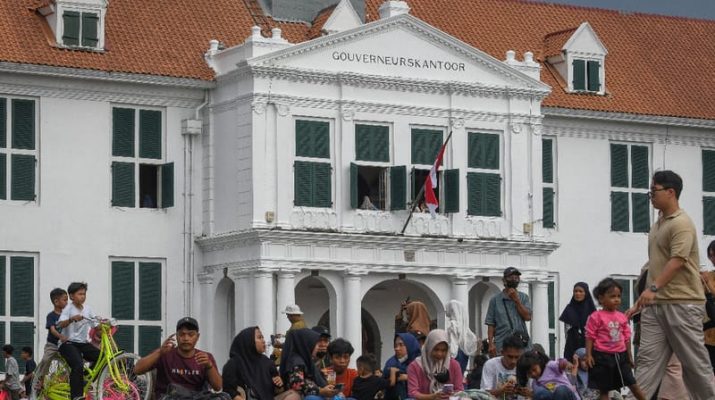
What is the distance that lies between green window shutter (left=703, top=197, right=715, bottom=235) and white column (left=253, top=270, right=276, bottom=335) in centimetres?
1209

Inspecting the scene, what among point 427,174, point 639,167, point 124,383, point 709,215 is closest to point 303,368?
point 124,383

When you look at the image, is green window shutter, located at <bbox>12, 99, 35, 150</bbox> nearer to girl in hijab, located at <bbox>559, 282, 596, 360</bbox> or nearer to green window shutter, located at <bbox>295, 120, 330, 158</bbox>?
green window shutter, located at <bbox>295, 120, 330, 158</bbox>

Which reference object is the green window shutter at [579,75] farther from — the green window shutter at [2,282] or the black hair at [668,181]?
the black hair at [668,181]

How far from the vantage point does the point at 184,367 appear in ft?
62.8

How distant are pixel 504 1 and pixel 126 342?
13490mm

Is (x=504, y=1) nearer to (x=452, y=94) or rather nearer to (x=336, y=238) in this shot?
(x=452, y=94)

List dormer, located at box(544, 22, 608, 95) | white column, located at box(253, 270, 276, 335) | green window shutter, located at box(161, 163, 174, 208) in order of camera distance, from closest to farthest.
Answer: white column, located at box(253, 270, 276, 335)
green window shutter, located at box(161, 163, 174, 208)
dormer, located at box(544, 22, 608, 95)

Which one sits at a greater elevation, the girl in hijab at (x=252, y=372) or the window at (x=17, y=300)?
the window at (x=17, y=300)

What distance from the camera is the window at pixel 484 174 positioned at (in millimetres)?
41906

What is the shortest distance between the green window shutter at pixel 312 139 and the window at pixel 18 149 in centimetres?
515

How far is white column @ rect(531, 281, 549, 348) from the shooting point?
41938 mm

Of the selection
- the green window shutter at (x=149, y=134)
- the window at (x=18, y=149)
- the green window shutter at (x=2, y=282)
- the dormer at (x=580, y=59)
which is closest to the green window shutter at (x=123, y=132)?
the green window shutter at (x=149, y=134)

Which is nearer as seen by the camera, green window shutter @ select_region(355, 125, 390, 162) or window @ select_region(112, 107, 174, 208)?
window @ select_region(112, 107, 174, 208)

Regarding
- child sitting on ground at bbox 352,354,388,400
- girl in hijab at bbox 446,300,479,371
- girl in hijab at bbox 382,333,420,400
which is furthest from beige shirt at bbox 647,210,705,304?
girl in hijab at bbox 446,300,479,371
